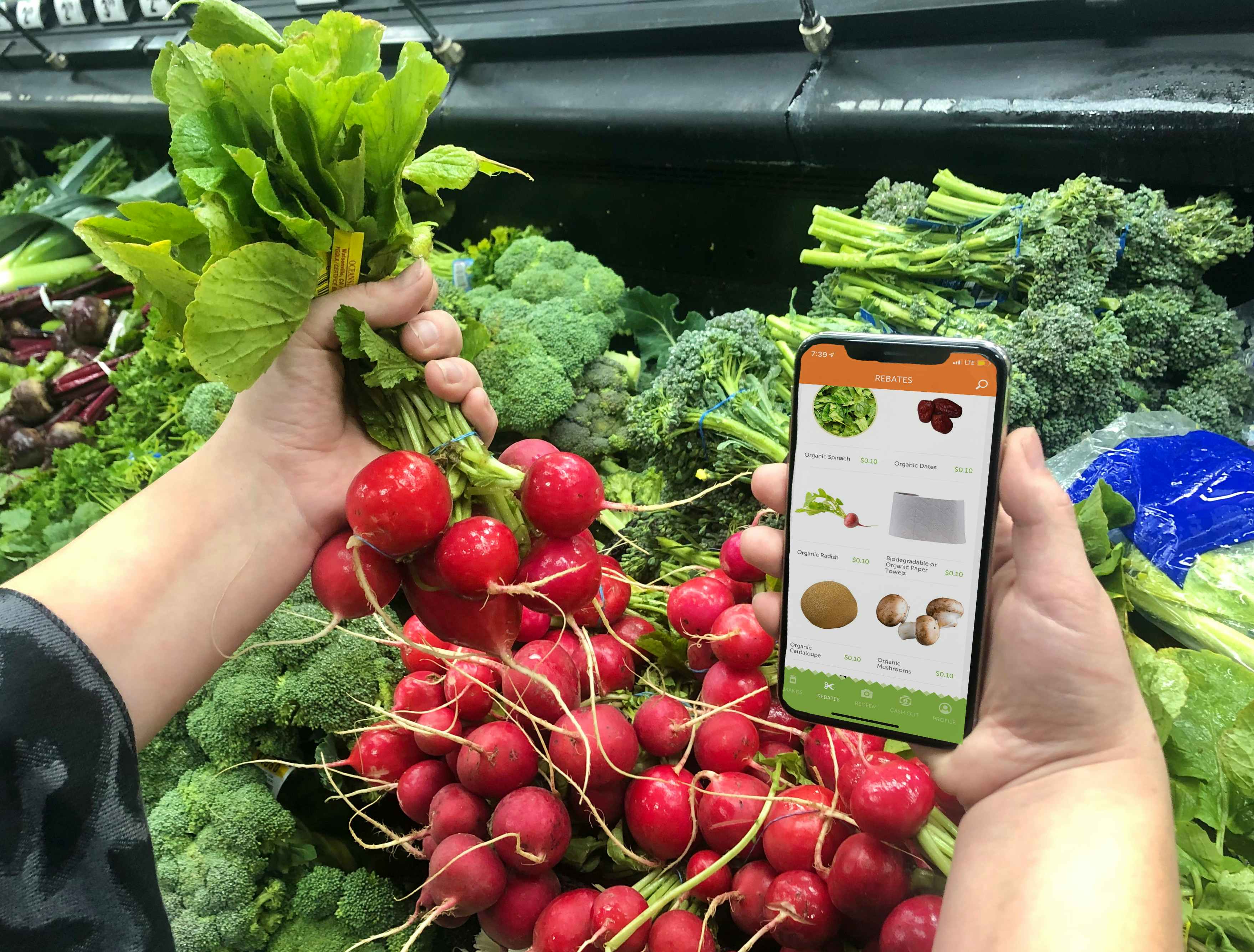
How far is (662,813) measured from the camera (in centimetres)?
97

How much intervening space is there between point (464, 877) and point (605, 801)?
0.20m

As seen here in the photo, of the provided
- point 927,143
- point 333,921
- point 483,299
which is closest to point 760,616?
point 333,921

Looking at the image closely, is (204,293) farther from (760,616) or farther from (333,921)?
(333,921)

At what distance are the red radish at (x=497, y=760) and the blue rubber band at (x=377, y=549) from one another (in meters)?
0.27

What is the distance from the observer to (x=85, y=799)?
0.71 metres

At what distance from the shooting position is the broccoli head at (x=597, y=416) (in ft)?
6.00

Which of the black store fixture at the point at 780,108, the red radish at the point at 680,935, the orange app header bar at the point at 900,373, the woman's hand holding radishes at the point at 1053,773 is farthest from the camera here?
the black store fixture at the point at 780,108

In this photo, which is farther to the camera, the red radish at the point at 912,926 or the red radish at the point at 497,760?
the red radish at the point at 497,760

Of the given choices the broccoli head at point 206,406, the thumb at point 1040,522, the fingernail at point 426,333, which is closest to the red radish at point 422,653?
the fingernail at point 426,333

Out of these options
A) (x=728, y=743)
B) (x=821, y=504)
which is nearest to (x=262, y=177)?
(x=821, y=504)

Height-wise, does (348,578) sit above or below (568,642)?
above

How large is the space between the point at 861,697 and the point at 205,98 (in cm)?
93

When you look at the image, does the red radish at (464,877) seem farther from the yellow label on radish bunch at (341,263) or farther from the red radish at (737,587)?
the yellow label on radish bunch at (341,263)

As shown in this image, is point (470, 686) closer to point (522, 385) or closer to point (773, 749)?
point (773, 749)
